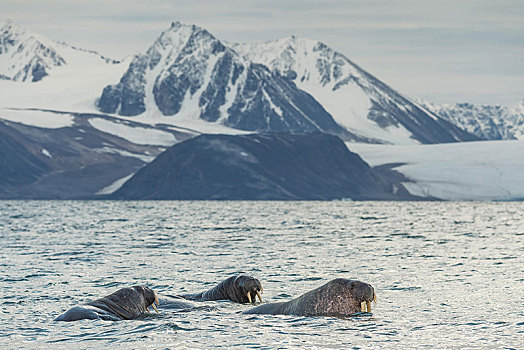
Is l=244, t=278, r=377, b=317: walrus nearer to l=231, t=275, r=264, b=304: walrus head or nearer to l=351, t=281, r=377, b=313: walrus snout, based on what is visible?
l=351, t=281, r=377, b=313: walrus snout

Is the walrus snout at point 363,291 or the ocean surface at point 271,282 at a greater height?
the walrus snout at point 363,291

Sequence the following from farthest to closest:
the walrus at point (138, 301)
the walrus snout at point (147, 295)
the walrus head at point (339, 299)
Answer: the walrus snout at point (147, 295) → the walrus at point (138, 301) → the walrus head at point (339, 299)

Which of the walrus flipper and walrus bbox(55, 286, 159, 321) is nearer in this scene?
walrus bbox(55, 286, 159, 321)

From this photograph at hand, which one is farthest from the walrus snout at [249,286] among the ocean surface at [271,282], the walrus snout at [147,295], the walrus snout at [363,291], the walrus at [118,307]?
the walrus snout at [363,291]

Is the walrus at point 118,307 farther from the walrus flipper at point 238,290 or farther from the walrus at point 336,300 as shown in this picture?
the walrus at point 336,300

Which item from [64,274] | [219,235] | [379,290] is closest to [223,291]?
[379,290]

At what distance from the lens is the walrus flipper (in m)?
34.3

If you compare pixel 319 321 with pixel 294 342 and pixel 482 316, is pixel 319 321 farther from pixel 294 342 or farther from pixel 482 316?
pixel 482 316

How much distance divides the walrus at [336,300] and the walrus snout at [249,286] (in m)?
3.86

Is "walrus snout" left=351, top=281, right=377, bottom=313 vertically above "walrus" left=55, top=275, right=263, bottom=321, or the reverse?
"walrus snout" left=351, top=281, right=377, bottom=313

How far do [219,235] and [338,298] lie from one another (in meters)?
58.9

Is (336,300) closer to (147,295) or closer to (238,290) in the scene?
(147,295)

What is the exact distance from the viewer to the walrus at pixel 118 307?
29.1m

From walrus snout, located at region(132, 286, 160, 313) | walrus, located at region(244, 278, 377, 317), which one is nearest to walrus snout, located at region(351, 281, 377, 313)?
walrus, located at region(244, 278, 377, 317)
